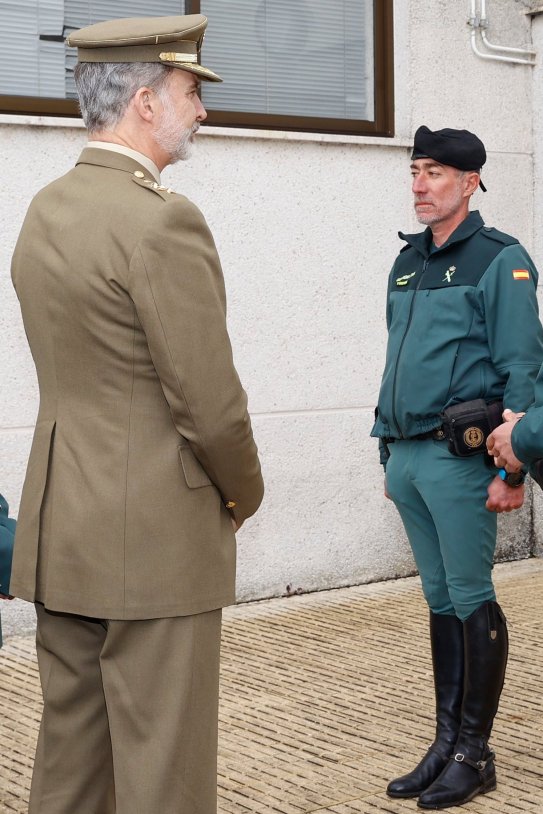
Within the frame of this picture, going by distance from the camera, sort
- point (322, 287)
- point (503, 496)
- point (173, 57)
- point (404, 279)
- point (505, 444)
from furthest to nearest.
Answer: point (322, 287)
point (404, 279)
point (503, 496)
point (505, 444)
point (173, 57)

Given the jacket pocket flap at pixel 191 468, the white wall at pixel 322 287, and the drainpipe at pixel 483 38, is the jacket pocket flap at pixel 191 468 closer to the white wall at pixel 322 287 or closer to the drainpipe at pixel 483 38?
the white wall at pixel 322 287

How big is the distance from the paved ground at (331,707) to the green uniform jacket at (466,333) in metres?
1.09

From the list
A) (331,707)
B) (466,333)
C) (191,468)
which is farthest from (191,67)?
(331,707)

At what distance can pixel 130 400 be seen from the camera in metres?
2.34

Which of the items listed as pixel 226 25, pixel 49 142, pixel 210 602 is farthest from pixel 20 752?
pixel 226 25

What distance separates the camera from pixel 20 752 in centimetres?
402

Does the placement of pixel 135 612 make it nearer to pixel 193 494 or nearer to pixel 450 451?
pixel 193 494

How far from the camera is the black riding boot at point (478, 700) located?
141 inches

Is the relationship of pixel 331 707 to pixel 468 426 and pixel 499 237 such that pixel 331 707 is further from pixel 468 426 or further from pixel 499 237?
pixel 499 237

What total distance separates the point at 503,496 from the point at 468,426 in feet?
0.76

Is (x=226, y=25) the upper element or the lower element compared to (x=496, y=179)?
upper

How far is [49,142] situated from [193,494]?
11.8 feet

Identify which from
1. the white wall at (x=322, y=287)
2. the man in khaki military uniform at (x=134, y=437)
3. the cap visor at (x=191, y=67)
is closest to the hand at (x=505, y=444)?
the man in khaki military uniform at (x=134, y=437)

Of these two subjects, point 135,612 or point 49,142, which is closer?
point 135,612
